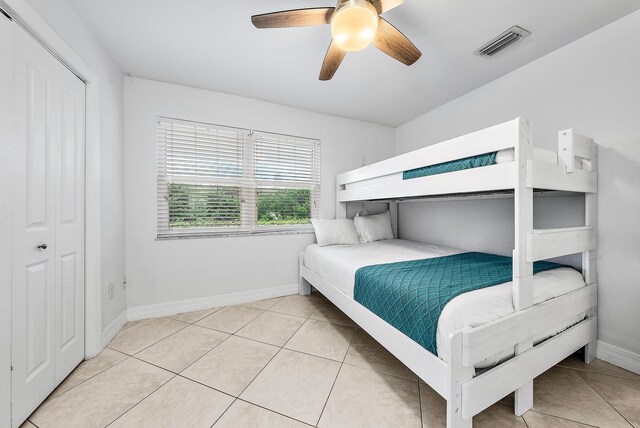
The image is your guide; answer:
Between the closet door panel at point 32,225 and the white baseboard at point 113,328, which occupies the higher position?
the closet door panel at point 32,225

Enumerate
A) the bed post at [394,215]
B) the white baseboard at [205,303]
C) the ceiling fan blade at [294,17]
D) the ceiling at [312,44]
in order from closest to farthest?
1. the ceiling fan blade at [294,17]
2. the ceiling at [312,44]
3. the white baseboard at [205,303]
4. the bed post at [394,215]

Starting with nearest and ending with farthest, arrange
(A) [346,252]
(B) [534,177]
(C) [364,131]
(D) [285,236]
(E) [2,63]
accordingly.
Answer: (E) [2,63]
(B) [534,177]
(A) [346,252]
(D) [285,236]
(C) [364,131]

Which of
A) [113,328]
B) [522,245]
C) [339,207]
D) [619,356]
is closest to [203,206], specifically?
[113,328]

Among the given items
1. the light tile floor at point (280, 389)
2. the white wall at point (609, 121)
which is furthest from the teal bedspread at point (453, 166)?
the light tile floor at point (280, 389)

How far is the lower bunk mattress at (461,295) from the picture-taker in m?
1.04

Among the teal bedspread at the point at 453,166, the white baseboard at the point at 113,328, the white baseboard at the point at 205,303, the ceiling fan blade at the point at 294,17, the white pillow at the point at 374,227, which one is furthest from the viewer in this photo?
the white pillow at the point at 374,227

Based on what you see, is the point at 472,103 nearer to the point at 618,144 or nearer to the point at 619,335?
the point at 618,144

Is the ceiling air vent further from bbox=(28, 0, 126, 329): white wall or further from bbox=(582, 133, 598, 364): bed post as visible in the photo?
bbox=(28, 0, 126, 329): white wall

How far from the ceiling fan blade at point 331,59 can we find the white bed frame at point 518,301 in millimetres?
886

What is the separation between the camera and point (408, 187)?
196cm

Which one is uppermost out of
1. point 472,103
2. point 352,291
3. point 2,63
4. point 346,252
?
point 472,103

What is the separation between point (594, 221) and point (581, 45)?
1.27m

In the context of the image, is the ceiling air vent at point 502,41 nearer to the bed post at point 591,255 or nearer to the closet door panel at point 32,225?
the bed post at point 591,255

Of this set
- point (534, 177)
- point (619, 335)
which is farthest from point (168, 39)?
point (619, 335)
